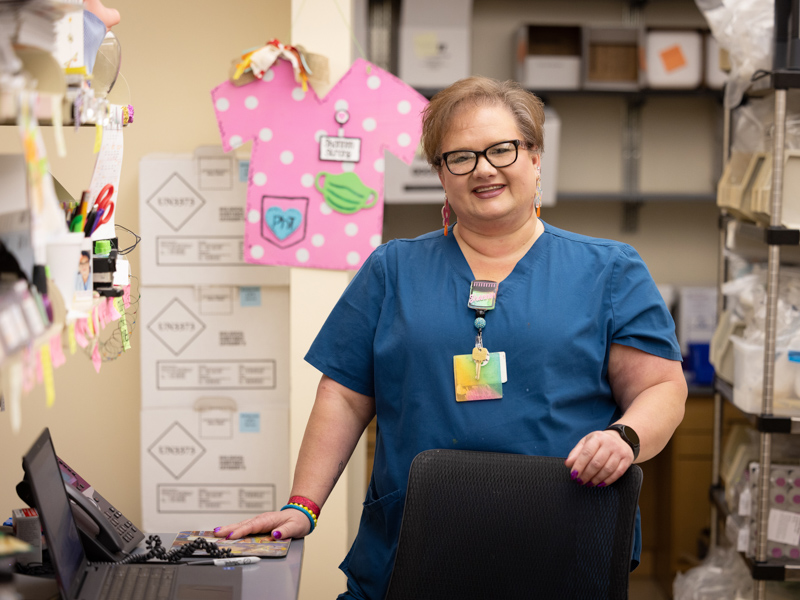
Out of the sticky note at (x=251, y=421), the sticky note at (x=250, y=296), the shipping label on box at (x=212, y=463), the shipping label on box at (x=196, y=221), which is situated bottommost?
the shipping label on box at (x=212, y=463)

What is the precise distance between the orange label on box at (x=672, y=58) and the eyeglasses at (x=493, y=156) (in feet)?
7.28

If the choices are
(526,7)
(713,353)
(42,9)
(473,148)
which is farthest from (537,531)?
(526,7)

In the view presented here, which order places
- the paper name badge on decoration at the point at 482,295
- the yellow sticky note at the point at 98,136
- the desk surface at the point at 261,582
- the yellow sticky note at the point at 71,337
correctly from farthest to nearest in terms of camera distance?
the paper name badge on decoration at the point at 482,295 → the desk surface at the point at 261,582 → the yellow sticky note at the point at 98,136 → the yellow sticky note at the point at 71,337

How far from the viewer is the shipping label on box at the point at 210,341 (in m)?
2.52

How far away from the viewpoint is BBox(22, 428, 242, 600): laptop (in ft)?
3.66

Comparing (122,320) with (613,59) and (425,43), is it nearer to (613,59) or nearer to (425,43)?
(425,43)

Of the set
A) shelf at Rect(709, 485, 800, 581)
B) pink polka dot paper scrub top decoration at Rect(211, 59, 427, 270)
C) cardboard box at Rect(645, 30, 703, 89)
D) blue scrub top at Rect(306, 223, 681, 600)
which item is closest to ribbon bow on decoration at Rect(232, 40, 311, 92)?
pink polka dot paper scrub top decoration at Rect(211, 59, 427, 270)

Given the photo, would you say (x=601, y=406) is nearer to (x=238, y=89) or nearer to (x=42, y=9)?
(x=42, y=9)

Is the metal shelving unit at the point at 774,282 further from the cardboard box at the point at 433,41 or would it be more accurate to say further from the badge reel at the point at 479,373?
the cardboard box at the point at 433,41

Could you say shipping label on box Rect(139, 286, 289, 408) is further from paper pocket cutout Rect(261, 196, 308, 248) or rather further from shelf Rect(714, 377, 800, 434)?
shelf Rect(714, 377, 800, 434)

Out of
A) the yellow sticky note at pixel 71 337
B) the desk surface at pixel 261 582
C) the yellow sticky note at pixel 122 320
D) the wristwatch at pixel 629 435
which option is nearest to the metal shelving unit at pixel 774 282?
the wristwatch at pixel 629 435

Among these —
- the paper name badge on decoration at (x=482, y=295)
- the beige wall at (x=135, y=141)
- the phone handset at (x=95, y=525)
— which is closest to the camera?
the phone handset at (x=95, y=525)

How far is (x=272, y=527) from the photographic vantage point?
1416 millimetres

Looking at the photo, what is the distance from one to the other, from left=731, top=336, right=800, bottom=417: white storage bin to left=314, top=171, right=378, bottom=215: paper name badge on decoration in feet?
3.95
